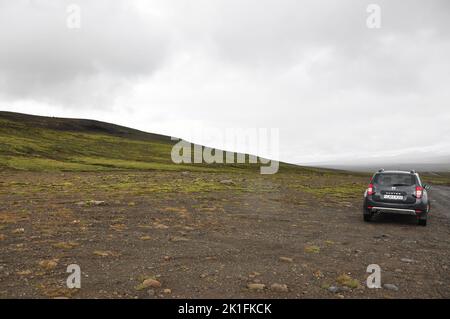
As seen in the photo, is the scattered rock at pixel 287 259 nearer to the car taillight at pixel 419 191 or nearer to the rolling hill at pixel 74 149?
the car taillight at pixel 419 191

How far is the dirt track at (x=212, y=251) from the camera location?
23.2 feet

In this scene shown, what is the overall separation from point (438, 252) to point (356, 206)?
11.1 meters

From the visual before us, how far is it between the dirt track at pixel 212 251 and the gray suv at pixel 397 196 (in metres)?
0.74

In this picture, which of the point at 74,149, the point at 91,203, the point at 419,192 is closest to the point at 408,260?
the point at 419,192

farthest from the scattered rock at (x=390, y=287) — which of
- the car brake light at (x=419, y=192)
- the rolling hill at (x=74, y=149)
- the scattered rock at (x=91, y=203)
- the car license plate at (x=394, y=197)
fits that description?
the rolling hill at (x=74, y=149)

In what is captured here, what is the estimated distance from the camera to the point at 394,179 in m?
15.0

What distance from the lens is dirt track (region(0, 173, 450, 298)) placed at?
7.06 m

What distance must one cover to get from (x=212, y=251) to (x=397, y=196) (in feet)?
29.9

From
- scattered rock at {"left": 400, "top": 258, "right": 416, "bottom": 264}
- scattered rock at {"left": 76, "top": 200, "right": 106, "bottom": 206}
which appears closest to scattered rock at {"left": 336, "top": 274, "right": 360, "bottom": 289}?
scattered rock at {"left": 400, "top": 258, "right": 416, "bottom": 264}

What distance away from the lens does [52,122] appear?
13188cm

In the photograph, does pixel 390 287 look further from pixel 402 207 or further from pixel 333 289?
pixel 402 207

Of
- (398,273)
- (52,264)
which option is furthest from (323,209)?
(52,264)

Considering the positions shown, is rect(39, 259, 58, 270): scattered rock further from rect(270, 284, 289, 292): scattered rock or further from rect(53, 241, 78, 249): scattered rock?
rect(270, 284, 289, 292): scattered rock
